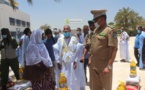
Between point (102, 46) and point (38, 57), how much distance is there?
3.84ft

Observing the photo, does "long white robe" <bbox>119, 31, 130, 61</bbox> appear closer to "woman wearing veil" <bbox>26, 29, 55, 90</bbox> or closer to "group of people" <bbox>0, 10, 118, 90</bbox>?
"group of people" <bbox>0, 10, 118, 90</bbox>

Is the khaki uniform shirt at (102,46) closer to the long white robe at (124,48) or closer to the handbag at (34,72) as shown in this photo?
the handbag at (34,72)

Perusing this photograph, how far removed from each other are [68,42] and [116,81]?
2.48 metres

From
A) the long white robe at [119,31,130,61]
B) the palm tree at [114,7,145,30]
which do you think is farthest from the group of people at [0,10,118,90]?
the palm tree at [114,7,145,30]

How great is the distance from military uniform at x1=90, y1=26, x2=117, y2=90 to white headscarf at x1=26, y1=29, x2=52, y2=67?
0.91m

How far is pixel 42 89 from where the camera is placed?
405 centimetres

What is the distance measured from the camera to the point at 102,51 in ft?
11.7

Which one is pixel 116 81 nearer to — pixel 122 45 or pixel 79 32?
pixel 79 32

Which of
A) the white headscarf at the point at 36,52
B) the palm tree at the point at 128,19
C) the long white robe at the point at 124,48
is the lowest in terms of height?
the long white robe at the point at 124,48

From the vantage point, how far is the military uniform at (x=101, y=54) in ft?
11.4

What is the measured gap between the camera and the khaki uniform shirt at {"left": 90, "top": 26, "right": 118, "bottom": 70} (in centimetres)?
346

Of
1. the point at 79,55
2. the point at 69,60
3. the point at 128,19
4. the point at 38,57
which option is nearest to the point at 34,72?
the point at 38,57

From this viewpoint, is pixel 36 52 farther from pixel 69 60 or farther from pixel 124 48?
pixel 124 48

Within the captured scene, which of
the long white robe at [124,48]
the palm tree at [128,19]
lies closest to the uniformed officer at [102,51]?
the long white robe at [124,48]
